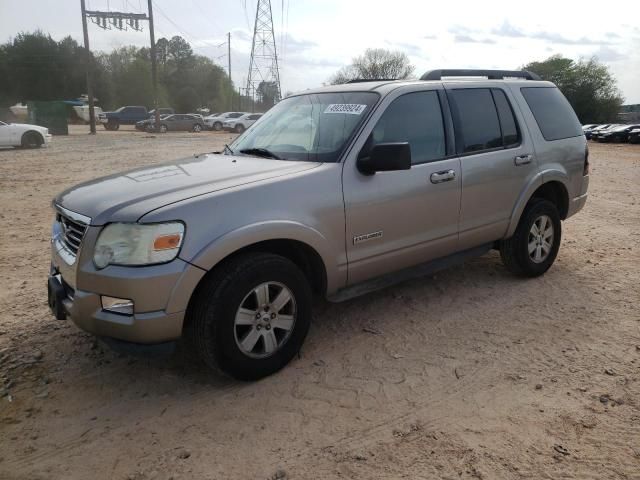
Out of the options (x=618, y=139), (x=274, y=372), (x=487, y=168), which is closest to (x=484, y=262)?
(x=487, y=168)

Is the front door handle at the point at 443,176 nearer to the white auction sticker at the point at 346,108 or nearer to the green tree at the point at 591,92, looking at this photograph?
the white auction sticker at the point at 346,108

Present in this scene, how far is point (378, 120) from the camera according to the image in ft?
12.6

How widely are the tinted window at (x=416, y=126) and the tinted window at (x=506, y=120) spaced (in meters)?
0.82

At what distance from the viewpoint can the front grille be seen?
311 cm

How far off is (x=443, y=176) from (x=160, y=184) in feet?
6.98

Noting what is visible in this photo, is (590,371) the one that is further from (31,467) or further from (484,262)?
(31,467)

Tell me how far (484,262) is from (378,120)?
2.63m

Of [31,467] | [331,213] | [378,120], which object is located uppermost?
[378,120]

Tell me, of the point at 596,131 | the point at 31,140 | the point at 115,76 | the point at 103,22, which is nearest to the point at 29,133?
the point at 31,140

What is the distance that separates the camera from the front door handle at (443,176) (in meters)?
4.06

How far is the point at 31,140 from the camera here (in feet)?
69.3

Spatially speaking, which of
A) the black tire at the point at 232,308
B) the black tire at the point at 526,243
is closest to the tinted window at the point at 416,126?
the black tire at the point at 232,308

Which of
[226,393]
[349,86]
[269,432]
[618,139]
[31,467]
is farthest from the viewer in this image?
[618,139]

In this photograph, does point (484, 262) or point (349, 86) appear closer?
point (349, 86)
